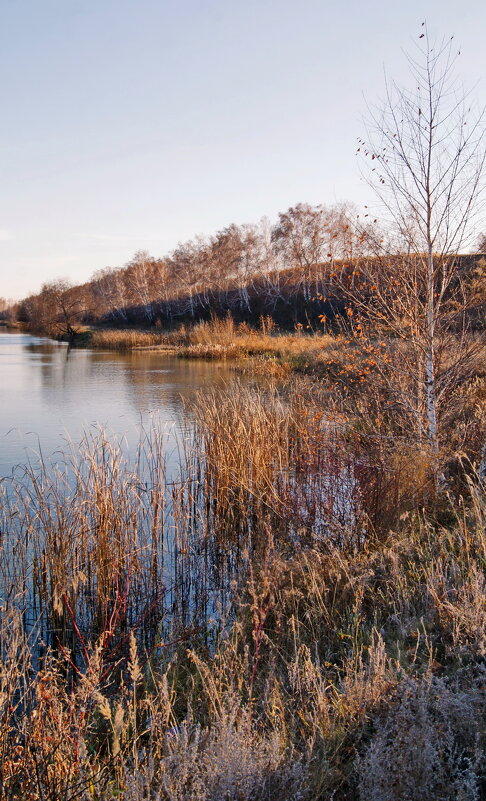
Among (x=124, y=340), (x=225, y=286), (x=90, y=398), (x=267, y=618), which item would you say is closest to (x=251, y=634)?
(x=267, y=618)

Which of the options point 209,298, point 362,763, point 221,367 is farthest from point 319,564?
point 209,298

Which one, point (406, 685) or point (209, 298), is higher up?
point (209, 298)

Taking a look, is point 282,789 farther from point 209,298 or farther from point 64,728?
point 209,298

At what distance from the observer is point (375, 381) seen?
18.7ft

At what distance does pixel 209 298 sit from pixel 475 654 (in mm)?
44849

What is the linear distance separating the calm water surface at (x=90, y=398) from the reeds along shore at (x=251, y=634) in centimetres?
101

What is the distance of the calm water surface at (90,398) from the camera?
945cm

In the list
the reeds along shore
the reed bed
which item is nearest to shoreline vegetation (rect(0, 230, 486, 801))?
the reeds along shore

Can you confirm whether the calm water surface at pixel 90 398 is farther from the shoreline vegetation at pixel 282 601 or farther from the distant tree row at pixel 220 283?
the distant tree row at pixel 220 283

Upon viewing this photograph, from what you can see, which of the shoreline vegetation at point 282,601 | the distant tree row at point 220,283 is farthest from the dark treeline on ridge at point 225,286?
the shoreline vegetation at point 282,601

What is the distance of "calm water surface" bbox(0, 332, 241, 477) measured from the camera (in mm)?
9445

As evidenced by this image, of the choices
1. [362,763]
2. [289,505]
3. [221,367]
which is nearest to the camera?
[362,763]

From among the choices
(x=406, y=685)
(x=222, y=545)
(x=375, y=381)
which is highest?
(x=375, y=381)

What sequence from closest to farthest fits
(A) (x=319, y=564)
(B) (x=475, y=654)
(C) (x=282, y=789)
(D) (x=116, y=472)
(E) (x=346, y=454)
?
(C) (x=282, y=789) < (B) (x=475, y=654) < (A) (x=319, y=564) < (D) (x=116, y=472) < (E) (x=346, y=454)
